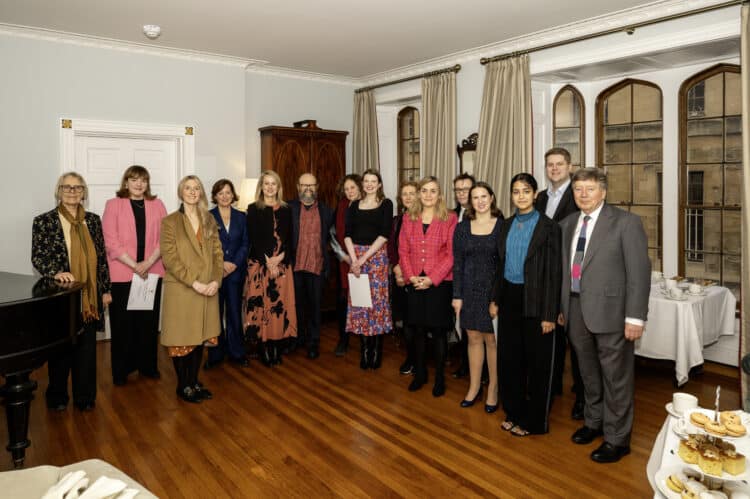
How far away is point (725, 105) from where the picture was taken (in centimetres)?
481

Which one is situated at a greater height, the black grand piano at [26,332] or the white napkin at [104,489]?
the black grand piano at [26,332]

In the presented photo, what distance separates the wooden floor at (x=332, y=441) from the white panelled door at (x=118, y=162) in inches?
82.4

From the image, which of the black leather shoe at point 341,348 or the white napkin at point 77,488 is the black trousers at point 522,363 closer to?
the black leather shoe at point 341,348

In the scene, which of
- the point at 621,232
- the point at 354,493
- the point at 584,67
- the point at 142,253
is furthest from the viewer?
the point at 584,67

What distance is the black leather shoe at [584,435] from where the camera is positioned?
3.34m

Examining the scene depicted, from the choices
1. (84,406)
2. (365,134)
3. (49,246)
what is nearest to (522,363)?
(84,406)

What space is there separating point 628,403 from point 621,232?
3.06ft

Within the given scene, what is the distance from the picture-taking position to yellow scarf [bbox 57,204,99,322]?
3697 mm

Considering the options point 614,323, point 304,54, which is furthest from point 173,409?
point 304,54

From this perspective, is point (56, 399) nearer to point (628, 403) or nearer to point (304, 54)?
point (628, 403)

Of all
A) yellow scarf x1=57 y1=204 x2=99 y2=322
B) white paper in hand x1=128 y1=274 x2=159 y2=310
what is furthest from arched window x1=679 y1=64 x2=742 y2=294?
yellow scarf x1=57 y1=204 x2=99 y2=322

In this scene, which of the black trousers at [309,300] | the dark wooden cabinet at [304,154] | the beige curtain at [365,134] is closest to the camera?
the black trousers at [309,300]

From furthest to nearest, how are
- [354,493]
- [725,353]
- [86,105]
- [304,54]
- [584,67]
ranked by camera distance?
[304,54] < [86,105] < [584,67] < [725,353] < [354,493]

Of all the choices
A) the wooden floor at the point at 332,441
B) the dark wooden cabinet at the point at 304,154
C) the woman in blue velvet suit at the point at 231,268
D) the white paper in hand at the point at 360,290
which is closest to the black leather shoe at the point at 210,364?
the woman in blue velvet suit at the point at 231,268
